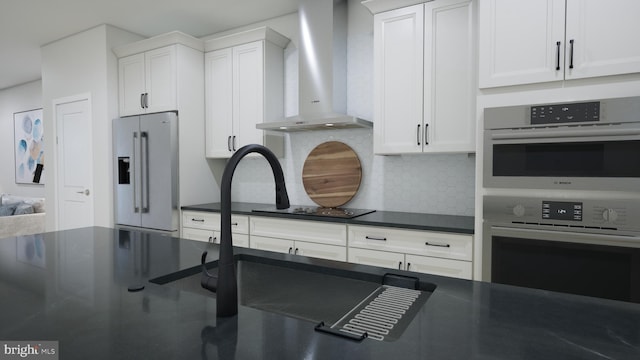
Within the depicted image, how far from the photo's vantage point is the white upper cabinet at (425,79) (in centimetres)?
253

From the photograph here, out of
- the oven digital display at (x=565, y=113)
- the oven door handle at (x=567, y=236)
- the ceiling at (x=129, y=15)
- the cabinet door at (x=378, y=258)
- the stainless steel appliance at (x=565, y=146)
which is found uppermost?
the ceiling at (x=129, y=15)

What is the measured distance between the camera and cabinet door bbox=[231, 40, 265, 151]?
11.4 ft

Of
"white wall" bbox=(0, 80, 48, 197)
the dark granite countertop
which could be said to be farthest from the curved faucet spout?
"white wall" bbox=(0, 80, 48, 197)

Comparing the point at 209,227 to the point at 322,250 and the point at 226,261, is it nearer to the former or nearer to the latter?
the point at 322,250

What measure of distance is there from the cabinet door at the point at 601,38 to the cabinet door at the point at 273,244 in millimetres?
2135

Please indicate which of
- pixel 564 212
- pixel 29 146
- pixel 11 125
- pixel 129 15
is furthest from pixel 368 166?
pixel 11 125

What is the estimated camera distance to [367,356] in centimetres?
71

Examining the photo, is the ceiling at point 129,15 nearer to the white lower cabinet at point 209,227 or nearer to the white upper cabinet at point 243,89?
the white upper cabinet at point 243,89

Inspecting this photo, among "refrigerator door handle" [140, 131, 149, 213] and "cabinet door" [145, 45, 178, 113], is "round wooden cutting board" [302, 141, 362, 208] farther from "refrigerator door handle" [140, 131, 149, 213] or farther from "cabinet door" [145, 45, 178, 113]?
"refrigerator door handle" [140, 131, 149, 213]

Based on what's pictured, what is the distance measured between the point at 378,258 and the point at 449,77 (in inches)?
53.8

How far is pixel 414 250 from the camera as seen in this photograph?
96.4 inches

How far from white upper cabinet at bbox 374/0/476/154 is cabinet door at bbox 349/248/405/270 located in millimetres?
764

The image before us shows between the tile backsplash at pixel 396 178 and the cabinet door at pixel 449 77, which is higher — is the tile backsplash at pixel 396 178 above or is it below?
below

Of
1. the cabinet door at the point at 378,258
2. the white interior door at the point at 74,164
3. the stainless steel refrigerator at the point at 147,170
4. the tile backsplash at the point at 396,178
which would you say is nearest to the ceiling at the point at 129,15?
the white interior door at the point at 74,164
